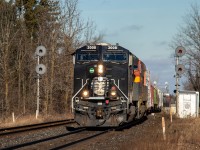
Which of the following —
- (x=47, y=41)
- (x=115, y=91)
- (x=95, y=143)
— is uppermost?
(x=47, y=41)

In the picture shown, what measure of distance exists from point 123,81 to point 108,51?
5.81ft

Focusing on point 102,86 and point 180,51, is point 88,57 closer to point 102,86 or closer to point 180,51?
point 102,86

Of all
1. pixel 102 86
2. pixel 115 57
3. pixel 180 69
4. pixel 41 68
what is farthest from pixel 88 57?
pixel 41 68

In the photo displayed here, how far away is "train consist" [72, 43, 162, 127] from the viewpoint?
21.7 meters

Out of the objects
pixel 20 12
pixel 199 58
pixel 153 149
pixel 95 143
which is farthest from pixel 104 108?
pixel 20 12

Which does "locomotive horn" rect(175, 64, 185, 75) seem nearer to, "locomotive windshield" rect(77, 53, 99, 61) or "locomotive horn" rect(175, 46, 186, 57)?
"locomotive horn" rect(175, 46, 186, 57)

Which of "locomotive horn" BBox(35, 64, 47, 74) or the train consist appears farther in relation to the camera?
"locomotive horn" BBox(35, 64, 47, 74)

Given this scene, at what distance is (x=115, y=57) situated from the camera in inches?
892

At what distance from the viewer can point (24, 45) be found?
51594mm

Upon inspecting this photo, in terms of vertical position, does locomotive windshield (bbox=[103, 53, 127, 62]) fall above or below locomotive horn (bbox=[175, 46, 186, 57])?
below

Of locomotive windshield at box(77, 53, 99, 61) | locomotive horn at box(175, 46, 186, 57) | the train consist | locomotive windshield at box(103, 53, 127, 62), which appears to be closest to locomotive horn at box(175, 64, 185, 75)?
locomotive horn at box(175, 46, 186, 57)

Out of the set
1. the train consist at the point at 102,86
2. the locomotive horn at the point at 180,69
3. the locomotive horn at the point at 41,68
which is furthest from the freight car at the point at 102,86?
the locomotive horn at the point at 41,68

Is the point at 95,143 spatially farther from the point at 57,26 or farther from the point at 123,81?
the point at 57,26

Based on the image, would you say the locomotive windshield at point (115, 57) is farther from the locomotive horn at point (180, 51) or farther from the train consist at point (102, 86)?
the locomotive horn at point (180, 51)
